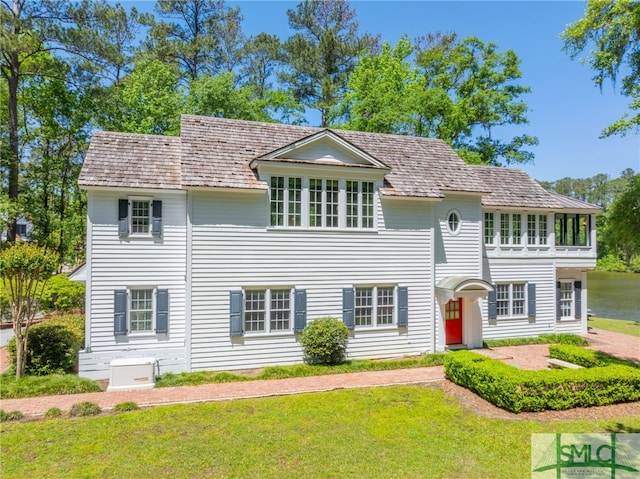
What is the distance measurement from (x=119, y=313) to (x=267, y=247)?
5105 mm

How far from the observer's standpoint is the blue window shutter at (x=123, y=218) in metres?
11.8

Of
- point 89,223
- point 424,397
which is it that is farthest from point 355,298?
point 89,223

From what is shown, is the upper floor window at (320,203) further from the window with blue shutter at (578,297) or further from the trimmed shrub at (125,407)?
the window with blue shutter at (578,297)

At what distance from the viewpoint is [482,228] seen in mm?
15664

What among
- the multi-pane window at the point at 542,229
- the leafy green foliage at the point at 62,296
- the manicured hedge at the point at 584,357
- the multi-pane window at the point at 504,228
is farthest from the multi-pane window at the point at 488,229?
the leafy green foliage at the point at 62,296

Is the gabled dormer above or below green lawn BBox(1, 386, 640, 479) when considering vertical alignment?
above

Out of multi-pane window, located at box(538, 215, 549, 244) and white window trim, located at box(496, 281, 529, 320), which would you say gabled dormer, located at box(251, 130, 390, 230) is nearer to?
white window trim, located at box(496, 281, 529, 320)

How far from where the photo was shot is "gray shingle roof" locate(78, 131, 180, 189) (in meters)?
11.8

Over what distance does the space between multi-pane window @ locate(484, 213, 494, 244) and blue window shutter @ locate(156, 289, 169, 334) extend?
13.4 m

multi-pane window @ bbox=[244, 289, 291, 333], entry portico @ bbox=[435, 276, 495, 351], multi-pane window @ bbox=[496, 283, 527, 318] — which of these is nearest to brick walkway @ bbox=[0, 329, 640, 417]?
entry portico @ bbox=[435, 276, 495, 351]

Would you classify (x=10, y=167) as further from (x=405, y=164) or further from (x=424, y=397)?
(x=424, y=397)

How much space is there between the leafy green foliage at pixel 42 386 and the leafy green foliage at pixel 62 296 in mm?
10932

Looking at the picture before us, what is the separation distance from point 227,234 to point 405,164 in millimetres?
7886

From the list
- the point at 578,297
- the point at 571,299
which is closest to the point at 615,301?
the point at 578,297
